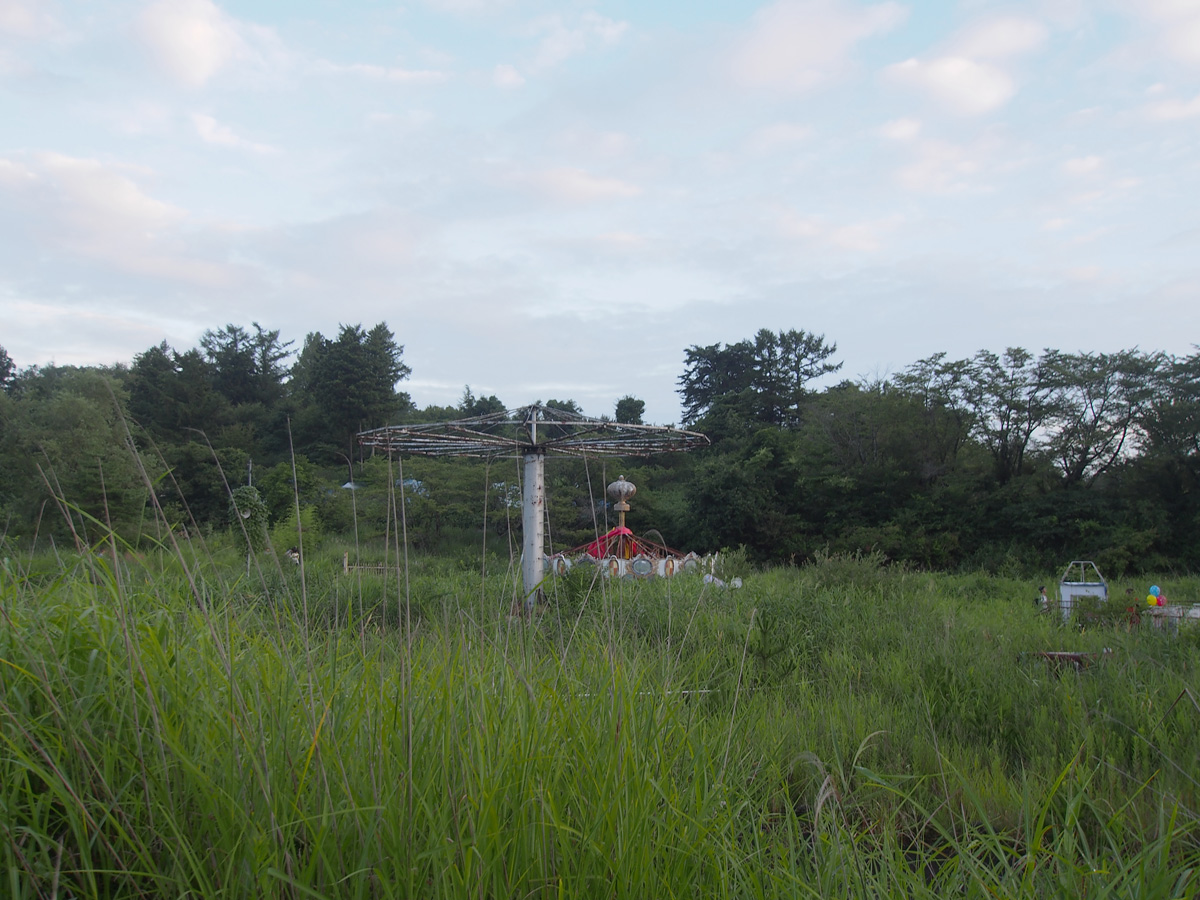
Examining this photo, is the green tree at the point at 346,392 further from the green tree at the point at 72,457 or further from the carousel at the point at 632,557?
the carousel at the point at 632,557

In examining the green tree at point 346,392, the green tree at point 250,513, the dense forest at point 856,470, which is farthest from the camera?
the green tree at point 346,392

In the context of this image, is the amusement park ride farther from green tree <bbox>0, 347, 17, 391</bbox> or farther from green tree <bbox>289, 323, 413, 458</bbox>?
green tree <bbox>0, 347, 17, 391</bbox>

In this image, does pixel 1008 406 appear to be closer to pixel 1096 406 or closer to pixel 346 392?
pixel 1096 406

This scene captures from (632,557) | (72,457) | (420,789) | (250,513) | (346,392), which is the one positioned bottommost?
(632,557)

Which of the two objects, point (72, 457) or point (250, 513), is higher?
point (72, 457)

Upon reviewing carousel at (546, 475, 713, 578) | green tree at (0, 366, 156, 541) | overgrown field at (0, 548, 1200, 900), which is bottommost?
carousel at (546, 475, 713, 578)

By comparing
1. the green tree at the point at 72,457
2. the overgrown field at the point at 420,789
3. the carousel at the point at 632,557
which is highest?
the green tree at the point at 72,457

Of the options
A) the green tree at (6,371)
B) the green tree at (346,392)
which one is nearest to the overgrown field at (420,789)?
the green tree at (346,392)

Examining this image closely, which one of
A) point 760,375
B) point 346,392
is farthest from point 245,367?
point 760,375

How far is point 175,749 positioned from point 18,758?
17.1 inches

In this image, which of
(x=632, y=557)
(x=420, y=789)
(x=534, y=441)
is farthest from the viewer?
(x=632, y=557)

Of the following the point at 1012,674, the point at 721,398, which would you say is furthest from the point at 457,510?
the point at 1012,674

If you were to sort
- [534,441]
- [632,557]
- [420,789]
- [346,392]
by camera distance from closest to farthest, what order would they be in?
[420,789]
[534,441]
[632,557]
[346,392]

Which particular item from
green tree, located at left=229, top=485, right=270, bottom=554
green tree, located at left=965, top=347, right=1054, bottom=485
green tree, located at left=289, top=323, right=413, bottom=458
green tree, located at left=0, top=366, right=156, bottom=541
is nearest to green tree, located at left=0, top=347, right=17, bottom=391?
green tree, located at left=0, top=366, right=156, bottom=541
